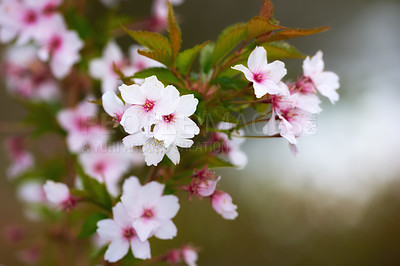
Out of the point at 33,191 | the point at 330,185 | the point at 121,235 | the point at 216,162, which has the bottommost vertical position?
the point at 330,185

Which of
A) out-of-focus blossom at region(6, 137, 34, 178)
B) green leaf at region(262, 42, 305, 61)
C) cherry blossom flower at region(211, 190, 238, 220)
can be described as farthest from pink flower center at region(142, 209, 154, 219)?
out-of-focus blossom at region(6, 137, 34, 178)

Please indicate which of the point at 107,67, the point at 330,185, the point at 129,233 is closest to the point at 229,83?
the point at 129,233

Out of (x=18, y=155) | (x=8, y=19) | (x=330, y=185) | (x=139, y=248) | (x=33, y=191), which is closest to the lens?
(x=139, y=248)

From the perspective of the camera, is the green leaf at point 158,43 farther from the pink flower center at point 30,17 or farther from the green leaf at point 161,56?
the pink flower center at point 30,17

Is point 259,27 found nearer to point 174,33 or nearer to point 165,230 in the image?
point 174,33

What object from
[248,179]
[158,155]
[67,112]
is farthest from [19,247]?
[158,155]

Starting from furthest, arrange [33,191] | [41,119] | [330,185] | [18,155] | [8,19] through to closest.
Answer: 1. [330,185]
2. [33,191]
3. [18,155]
4. [41,119]
5. [8,19]
